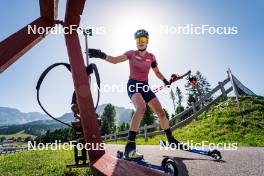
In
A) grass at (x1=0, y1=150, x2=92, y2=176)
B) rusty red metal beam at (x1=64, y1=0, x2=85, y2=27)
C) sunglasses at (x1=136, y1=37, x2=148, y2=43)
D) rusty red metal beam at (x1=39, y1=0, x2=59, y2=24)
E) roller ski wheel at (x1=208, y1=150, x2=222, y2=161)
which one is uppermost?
sunglasses at (x1=136, y1=37, x2=148, y2=43)

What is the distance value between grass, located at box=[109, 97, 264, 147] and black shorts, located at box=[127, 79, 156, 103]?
22.2 ft

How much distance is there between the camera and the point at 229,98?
18.4 metres

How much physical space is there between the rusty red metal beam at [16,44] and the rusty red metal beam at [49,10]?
10cm

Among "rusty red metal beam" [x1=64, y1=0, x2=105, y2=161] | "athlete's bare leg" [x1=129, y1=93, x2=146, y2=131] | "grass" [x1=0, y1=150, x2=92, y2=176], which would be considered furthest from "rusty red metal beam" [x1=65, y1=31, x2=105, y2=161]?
"grass" [x1=0, y1=150, x2=92, y2=176]

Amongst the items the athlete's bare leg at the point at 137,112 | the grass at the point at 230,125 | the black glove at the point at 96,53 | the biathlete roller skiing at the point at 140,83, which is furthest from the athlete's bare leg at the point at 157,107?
the grass at the point at 230,125

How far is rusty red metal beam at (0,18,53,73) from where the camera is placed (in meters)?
3.30

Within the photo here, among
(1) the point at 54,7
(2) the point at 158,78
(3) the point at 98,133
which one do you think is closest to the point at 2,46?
(1) the point at 54,7

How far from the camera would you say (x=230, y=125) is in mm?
13672

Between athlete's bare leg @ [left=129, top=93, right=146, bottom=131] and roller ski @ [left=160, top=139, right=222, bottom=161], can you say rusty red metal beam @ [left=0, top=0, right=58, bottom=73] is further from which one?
roller ski @ [left=160, top=139, right=222, bottom=161]

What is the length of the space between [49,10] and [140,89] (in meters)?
2.28

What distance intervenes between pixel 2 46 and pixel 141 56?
9.05ft

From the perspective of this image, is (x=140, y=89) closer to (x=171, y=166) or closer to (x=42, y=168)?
(x=171, y=166)

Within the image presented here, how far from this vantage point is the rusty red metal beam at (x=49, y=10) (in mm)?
3398

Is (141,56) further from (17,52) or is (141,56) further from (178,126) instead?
(178,126)
